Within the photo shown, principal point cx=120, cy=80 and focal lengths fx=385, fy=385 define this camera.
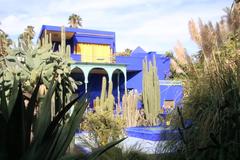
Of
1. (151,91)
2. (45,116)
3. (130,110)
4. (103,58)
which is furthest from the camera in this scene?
(103,58)

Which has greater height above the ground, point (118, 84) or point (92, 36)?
point (92, 36)

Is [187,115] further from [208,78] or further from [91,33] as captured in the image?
[91,33]

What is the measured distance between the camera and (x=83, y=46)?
31.8 meters

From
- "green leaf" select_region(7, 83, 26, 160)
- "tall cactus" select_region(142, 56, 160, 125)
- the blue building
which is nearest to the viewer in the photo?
"green leaf" select_region(7, 83, 26, 160)

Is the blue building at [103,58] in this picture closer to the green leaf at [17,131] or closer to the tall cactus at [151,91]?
the tall cactus at [151,91]

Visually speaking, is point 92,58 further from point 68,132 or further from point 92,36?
point 68,132

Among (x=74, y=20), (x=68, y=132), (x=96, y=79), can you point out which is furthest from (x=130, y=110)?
(x=74, y=20)

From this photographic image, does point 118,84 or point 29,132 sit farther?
point 118,84

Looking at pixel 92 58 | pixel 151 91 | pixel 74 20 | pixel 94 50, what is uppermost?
pixel 74 20

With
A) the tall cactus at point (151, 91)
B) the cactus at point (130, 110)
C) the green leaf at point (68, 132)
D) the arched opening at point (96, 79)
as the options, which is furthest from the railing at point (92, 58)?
the green leaf at point (68, 132)

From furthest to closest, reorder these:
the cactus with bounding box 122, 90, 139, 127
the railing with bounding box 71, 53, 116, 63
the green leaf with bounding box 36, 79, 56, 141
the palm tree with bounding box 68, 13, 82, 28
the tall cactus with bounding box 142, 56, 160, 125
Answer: the palm tree with bounding box 68, 13, 82, 28
the railing with bounding box 71, 53, 116, 63
the tall cactus with bounding box 142, 56, 160, 125
the cactus with bounding box 122, 90, 139, 127
the green leaf with bounding box 36, 79, 56, 141

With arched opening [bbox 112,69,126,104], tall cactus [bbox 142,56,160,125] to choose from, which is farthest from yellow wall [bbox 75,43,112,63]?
tall cactus [bbox 142,56,160,125]

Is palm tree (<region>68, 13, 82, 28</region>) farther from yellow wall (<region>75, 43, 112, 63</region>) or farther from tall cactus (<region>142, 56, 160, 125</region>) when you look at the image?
tall cactus (<region>142, 56, 160, 125</region>)

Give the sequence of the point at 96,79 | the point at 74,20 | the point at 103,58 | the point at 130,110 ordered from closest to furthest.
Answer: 1. the point at 130,110
2. the point at 103,58
3. the point at 96,79
4. the point at 74,20
